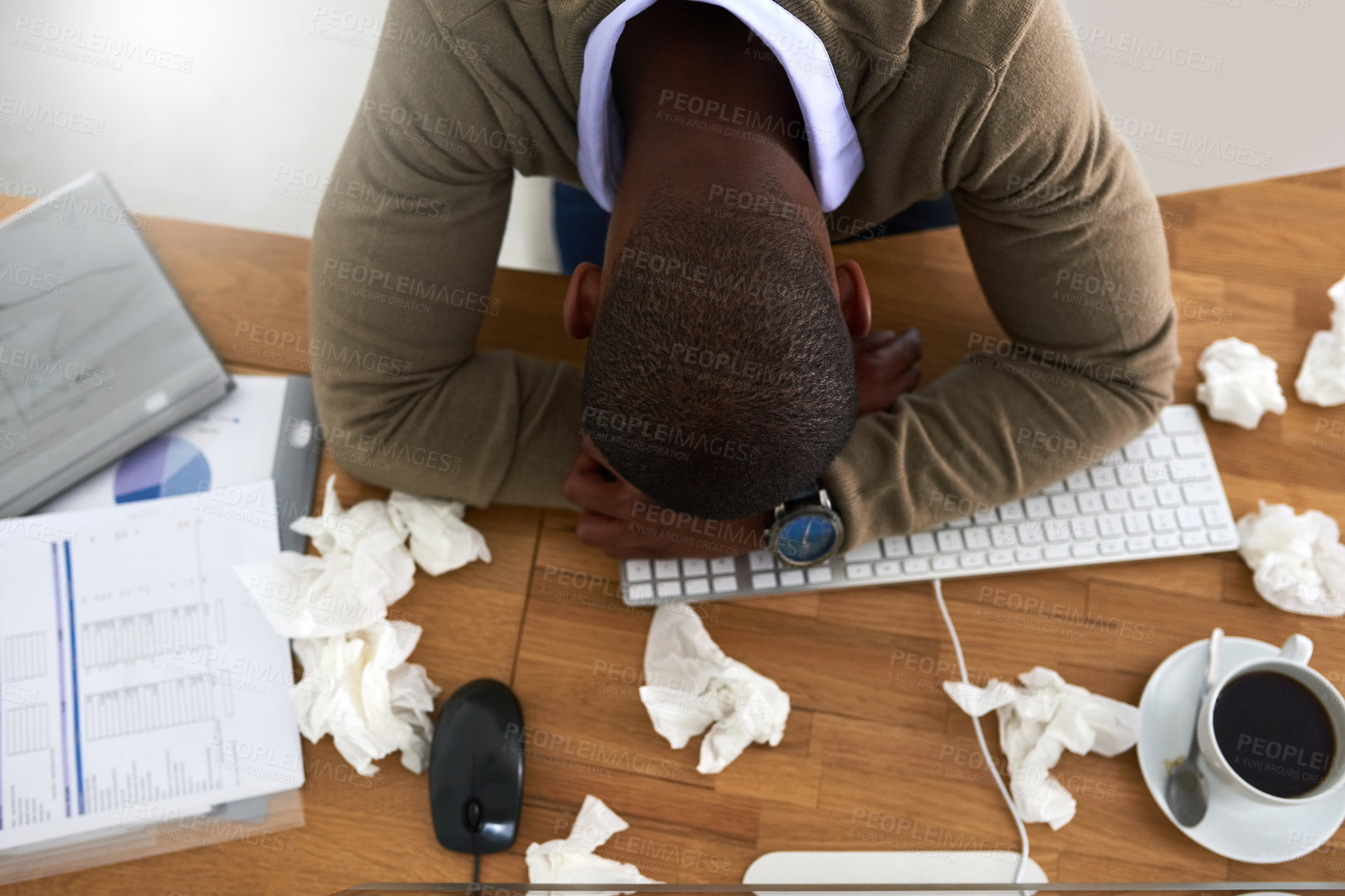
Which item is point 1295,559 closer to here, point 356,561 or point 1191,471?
point 1191,471

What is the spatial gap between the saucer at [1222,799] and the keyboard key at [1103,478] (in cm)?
16

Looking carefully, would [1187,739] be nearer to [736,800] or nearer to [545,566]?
[736,800]

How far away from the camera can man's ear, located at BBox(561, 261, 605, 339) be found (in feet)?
2.12

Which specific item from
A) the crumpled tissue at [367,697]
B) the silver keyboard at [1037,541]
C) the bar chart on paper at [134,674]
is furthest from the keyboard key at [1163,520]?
the bar chart on paper at [134,674]

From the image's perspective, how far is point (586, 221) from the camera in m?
1.03

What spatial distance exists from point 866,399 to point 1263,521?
14.6 inches

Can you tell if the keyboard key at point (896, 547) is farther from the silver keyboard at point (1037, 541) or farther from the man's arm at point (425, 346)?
the man's arm at point (425, 346)

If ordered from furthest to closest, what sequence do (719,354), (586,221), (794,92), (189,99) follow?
(189,99) → (586,221) → (794,92) → (719,354)

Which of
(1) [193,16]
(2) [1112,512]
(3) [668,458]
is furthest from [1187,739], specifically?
(1) [193,16]

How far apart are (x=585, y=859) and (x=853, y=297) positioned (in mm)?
495

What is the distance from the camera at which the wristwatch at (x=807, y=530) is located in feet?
2.46

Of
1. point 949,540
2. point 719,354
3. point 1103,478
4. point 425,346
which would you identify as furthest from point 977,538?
point 425,346

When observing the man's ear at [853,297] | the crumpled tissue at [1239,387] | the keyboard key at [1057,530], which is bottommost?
the keyboard key at [1057,530]

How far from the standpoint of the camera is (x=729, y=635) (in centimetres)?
78
